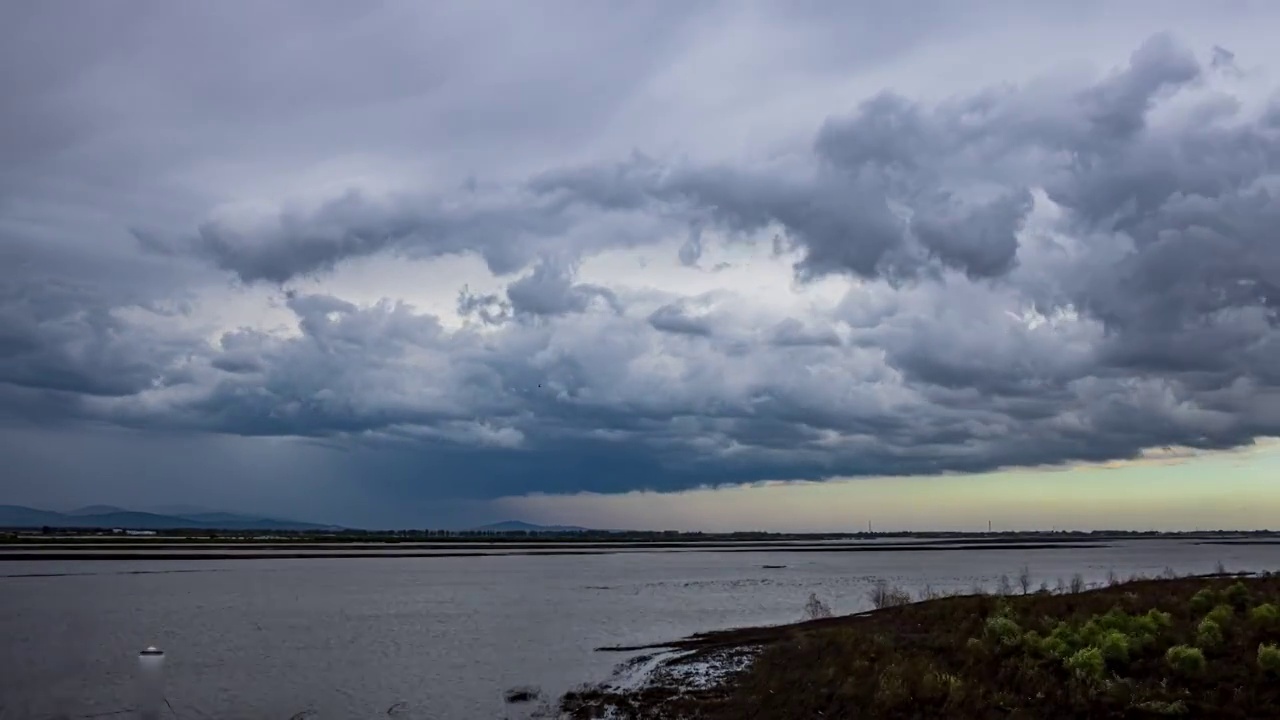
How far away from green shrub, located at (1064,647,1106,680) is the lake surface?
47.6 ft

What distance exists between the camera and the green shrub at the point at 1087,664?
19812 millimetres

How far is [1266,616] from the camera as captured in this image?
23266 millimetres

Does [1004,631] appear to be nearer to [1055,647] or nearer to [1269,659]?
[1055,647]

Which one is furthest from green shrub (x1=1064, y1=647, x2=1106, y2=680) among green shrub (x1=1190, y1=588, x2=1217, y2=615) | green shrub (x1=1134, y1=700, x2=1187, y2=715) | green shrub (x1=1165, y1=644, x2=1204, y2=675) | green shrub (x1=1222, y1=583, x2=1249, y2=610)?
green shrub (x1=1222, y1=583, x2=1249, y2=610)

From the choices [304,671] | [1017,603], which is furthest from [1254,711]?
[304,671]

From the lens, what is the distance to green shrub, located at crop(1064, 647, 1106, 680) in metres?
19.8

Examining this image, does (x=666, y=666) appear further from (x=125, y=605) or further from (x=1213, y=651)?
(x=125, y=605)

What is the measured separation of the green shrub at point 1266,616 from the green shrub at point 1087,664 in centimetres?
548

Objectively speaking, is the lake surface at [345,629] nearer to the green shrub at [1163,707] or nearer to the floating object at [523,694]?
the floating object at [523,694]

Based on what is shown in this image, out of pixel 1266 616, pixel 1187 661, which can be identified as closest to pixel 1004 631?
pixel 1187 661

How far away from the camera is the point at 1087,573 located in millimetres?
88875

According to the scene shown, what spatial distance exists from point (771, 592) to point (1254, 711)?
5260 centimetres

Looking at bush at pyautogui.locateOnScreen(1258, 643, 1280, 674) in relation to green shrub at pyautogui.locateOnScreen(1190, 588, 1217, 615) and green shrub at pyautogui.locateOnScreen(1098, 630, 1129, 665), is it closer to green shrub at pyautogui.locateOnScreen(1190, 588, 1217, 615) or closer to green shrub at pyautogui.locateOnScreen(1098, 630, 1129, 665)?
green shrub at pyautogui.locateOnScreen(1098, 630, 1129, 665)

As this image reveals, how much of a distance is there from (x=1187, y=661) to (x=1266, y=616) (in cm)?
522
